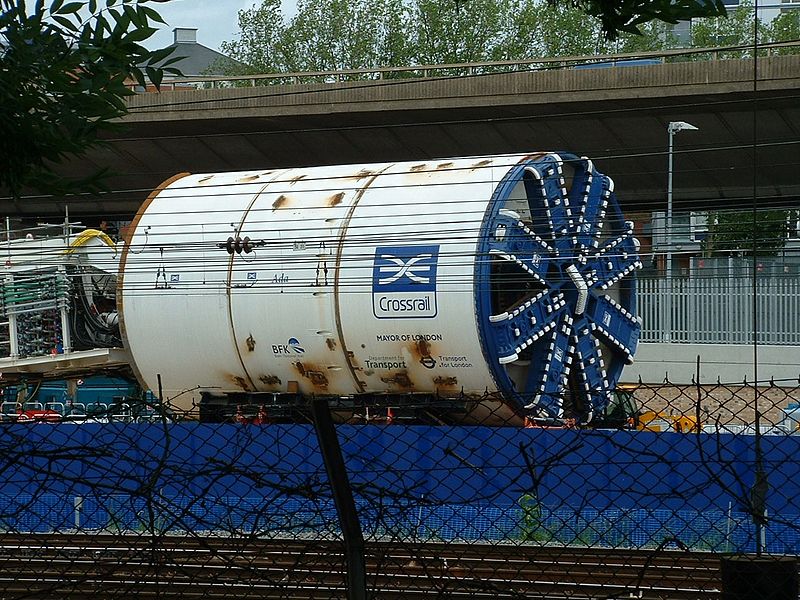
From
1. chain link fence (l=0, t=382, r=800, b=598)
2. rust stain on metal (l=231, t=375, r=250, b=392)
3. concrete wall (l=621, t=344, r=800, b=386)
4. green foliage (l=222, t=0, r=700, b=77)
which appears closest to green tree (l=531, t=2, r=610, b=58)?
green foliage (l=222, t=0, r=700, b=77)

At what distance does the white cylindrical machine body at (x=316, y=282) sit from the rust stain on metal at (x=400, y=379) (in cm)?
2

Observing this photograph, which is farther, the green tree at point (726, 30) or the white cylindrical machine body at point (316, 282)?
the green tree at point (726, 30)

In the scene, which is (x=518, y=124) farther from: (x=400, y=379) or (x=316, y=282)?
(x=400, y=379)

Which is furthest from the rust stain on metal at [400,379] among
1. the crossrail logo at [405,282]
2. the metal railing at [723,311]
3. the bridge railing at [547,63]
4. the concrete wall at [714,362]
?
the metal railing at [723,311]

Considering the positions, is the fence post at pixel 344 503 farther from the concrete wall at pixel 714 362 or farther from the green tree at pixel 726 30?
the green tree at pixel 726 30

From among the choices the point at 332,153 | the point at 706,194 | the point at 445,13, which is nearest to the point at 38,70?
the point at 332,153

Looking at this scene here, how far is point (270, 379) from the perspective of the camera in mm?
16047

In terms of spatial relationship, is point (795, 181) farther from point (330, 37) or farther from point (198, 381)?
point (330, 37)

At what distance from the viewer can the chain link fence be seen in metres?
4.84

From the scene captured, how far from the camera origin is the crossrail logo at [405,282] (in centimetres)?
1473

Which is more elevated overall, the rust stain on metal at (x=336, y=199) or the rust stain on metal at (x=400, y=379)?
the rust stain on metal at (x=336, y=199)

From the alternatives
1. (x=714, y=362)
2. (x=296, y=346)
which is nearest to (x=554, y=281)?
(x=296, y=346)

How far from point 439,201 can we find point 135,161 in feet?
71.6

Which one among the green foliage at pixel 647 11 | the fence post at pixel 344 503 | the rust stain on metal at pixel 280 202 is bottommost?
the fence post at pixel 344 503
